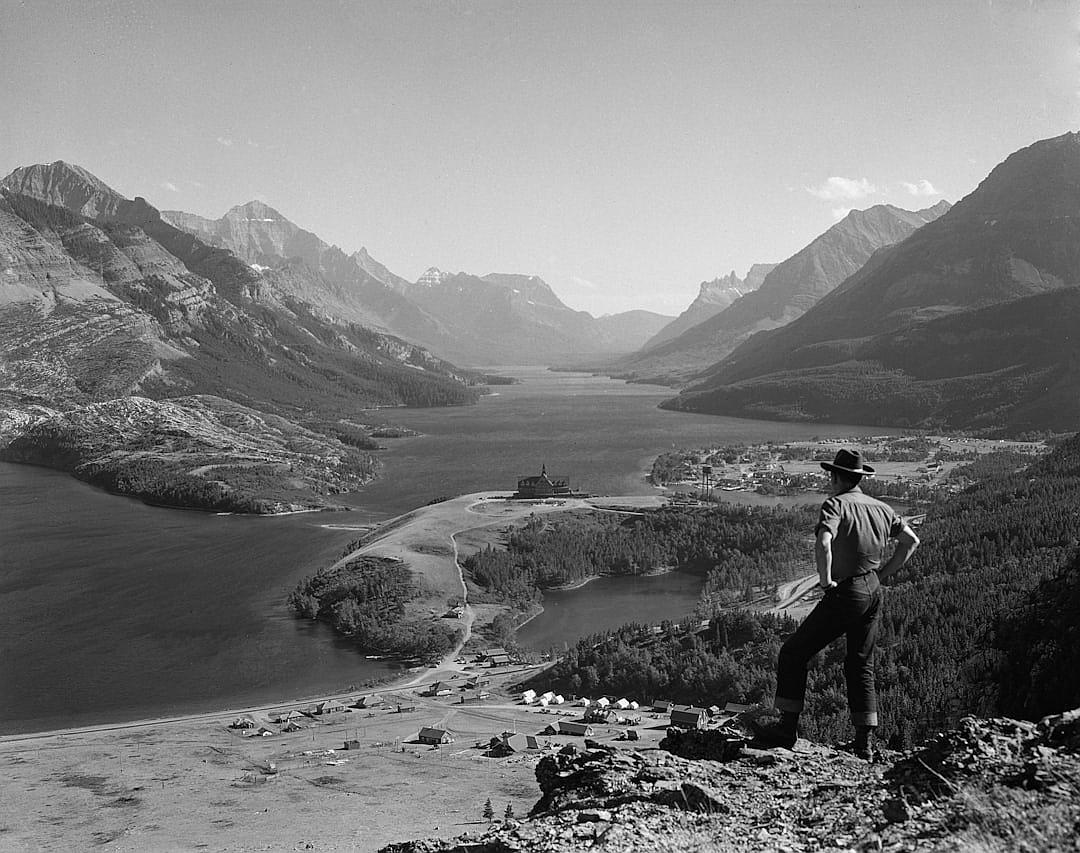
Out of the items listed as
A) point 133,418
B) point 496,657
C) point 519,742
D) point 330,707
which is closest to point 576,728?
point 519,742

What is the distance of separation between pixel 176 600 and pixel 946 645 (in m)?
56.4

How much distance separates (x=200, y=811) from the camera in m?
29.5

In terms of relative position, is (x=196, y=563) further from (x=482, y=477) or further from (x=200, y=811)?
(x=200, y=811)

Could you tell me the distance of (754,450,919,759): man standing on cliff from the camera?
28.5 ft

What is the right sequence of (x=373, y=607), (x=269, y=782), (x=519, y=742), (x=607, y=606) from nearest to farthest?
(x=269, y=782) → (x=519, y=742) → (x=373, y=607) → (x=607, y=606)

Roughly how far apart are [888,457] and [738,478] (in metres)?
34.7

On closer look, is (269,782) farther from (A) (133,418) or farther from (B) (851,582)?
(A) (133,418)

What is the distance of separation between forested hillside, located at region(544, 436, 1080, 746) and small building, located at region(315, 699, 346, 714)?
12.2 m

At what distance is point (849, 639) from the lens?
9.08 m

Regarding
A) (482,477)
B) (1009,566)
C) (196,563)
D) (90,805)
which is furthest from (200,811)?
(482,477)

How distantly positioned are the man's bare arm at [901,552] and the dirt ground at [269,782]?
549 inches

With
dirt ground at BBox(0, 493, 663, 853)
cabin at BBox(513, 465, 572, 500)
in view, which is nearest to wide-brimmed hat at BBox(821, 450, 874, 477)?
dirt ground at BBox(0, 493, 663, 853)

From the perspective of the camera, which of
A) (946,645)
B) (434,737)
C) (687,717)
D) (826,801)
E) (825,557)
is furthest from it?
(946,645)

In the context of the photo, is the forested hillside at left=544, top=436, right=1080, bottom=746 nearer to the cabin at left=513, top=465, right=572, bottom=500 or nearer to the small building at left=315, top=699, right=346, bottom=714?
the small building at left=315, top=699, right=346, bottom=714
